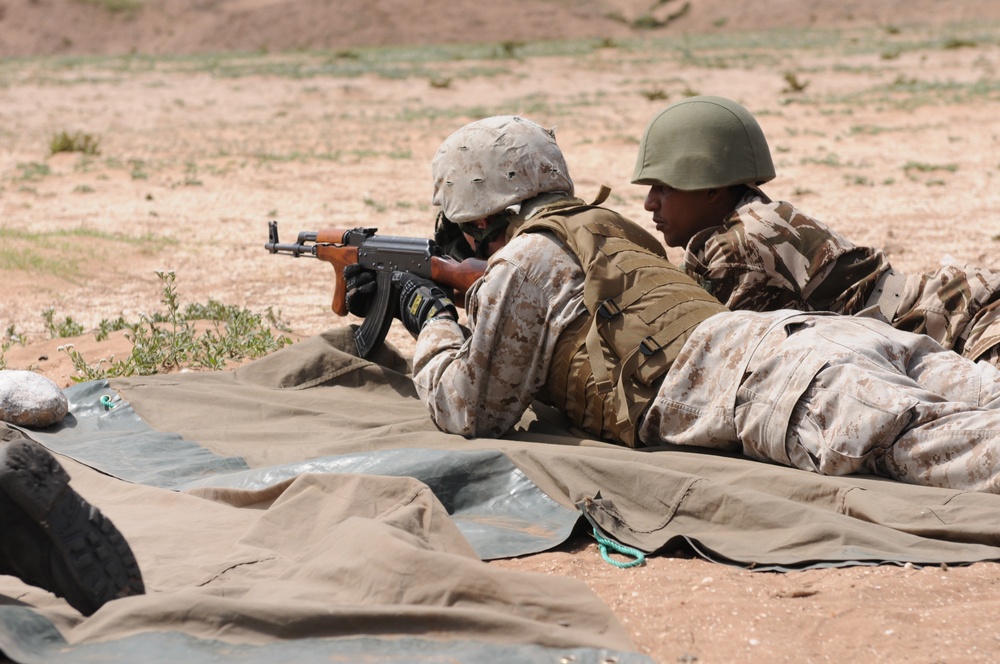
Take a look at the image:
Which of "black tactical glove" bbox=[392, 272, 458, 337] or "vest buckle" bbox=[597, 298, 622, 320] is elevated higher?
"vest buckle" bbox=[597, 298, 622, 320]

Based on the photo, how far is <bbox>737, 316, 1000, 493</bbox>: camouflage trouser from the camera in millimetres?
3293

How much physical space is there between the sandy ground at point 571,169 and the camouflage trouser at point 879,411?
19.0 inches

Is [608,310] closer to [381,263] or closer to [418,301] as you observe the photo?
[418,301]

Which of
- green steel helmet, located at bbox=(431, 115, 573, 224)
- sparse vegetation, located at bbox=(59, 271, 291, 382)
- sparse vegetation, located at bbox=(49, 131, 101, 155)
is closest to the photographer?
green steel helmet, located at bbox=(431, 115, 573, 224)

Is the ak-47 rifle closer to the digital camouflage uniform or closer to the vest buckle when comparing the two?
the digital camouflage uniform

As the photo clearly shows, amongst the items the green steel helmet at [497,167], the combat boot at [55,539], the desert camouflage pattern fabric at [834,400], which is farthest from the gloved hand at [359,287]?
the combat boot at [55,539]

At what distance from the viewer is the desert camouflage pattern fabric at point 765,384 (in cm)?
332

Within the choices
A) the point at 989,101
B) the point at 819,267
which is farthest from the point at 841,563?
the point at 989,101

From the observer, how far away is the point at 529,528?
338cm

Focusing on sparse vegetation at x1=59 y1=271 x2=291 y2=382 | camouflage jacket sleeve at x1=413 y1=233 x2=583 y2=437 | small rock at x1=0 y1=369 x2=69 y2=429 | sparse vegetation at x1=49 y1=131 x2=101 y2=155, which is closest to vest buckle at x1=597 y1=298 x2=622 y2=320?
camouflage jacket sleeve at x1=413 y1=233 x2=583 y2=437

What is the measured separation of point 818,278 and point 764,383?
852mm

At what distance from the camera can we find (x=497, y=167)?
157 inches

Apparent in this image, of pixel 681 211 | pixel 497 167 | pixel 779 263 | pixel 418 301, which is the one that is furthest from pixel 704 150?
pixel 418 301

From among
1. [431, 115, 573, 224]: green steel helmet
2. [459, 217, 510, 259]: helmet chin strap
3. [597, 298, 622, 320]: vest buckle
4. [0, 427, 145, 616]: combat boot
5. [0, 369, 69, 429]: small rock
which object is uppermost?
[431, 115, 573, 224]: green steel helmet
